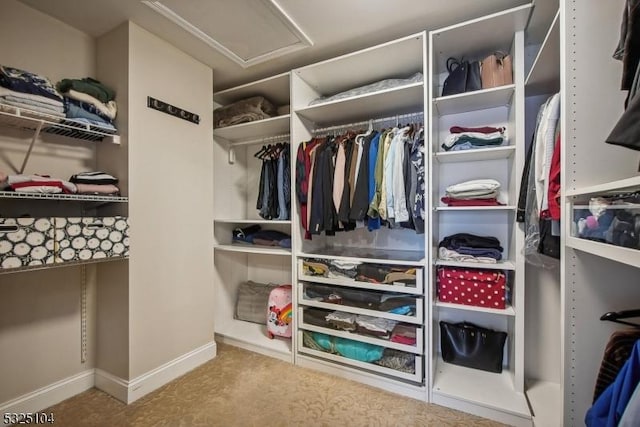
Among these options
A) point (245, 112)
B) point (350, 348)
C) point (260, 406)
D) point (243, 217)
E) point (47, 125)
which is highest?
point (245, 112)

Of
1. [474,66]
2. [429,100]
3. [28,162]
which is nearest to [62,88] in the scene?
[28,162]

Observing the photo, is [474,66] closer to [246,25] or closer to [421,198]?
[421,198]

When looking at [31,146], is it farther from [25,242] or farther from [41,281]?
[41,281]

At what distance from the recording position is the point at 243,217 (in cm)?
290

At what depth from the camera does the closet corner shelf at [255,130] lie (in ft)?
7.44

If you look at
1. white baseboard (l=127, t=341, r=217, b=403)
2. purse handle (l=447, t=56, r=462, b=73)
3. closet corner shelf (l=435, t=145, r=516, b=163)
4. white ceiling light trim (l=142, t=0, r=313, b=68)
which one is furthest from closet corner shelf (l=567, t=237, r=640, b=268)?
white baseboard (l=127, t=341, r=217, b=403)

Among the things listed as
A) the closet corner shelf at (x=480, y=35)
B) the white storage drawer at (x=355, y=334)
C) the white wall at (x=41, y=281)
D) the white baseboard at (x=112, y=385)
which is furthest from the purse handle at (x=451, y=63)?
the white baseboard at (x=112, y=385)

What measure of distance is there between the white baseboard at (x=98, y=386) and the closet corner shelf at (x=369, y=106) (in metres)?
2.07

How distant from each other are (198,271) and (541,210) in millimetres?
2197

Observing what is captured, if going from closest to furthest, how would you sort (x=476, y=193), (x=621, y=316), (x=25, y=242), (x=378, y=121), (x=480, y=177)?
1. (x=621, y=316)
2. (x=25, y=242)
3. (x=476, y=193)
4. (x=480, y=177)
5. (x=378, y=121)

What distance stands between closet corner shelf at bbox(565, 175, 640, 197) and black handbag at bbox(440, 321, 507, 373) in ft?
4.26

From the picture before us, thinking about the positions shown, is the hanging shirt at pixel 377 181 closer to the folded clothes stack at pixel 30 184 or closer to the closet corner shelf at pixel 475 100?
the closet corner shelf at pixel 475 100

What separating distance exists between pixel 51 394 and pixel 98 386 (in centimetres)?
23

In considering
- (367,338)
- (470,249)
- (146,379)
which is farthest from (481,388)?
(146,379)
